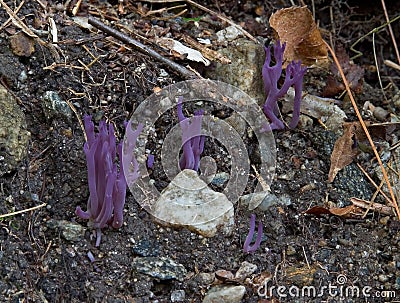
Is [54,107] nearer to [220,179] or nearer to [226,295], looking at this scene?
[220,179]

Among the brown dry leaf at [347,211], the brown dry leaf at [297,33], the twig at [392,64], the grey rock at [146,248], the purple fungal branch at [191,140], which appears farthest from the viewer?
the twig at [392,64]

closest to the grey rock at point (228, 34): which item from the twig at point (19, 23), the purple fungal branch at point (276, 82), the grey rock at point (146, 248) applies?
the purple fungal branch at point (276, 82)

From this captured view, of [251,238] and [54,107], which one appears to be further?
[54,107]

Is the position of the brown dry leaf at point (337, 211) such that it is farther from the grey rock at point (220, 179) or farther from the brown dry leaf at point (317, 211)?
the grey rock at point (220, 179)

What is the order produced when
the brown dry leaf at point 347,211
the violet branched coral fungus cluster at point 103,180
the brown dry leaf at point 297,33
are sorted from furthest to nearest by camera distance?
the brown dry leaf at point 297,33, the brown dry leaf at point 347,211, the violet branched coral fungus cluster at point 103,180

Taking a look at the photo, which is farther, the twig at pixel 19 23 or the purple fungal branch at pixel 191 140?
the twig at pixel 19 23

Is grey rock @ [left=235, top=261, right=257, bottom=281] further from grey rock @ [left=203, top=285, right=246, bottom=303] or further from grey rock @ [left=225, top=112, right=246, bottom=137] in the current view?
grey rock @ [left=225, top=112, right=246, bottom=137]

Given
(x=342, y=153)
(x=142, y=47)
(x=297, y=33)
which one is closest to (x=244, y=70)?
(x=297, y=33)
